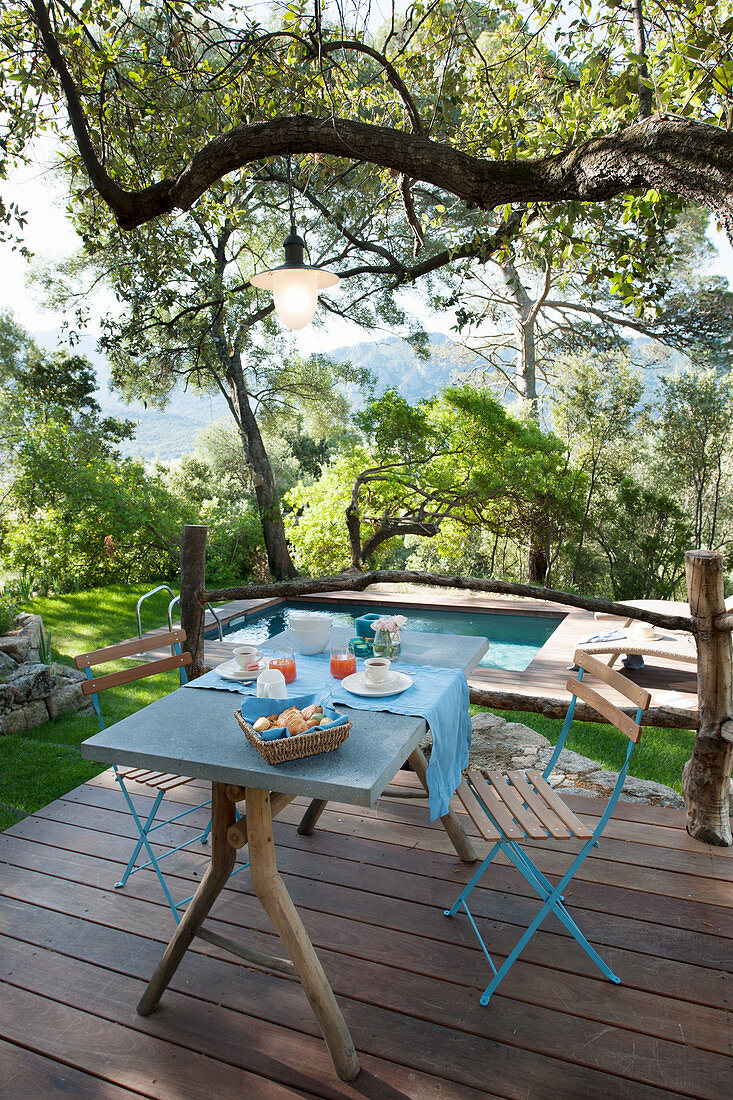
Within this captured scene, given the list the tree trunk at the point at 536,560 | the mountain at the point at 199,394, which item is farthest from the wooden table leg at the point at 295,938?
the tree trunk at the point at 536,560

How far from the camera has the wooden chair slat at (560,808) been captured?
1751 mm

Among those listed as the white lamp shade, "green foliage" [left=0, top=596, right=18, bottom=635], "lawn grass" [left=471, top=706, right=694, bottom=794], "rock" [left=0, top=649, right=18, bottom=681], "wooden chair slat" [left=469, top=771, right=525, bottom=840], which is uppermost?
the white lamp shade

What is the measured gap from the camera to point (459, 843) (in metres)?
2.28

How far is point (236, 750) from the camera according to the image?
161 cm

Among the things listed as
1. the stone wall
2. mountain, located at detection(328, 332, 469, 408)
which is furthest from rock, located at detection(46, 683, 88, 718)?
mountain, located at detection(328, 332, 469, 408)

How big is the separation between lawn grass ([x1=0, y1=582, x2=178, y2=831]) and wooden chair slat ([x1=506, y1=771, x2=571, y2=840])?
2.07 m

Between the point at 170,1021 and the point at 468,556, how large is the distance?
29.5ft

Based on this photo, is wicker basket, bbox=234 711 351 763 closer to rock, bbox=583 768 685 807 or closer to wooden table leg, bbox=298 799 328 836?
wooden table leg, bbox=298 799 328 836

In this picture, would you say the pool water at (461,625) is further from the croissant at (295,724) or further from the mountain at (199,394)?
the croissant at (295,724)

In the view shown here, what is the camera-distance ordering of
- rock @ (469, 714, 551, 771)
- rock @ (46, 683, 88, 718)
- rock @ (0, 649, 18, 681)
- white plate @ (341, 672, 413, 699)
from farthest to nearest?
rock @ (0, 649, 18, 681) → rock @ (46, 683, 88, 718) → rock @ (469, 714, 551, 771) → white plate @ (341, 672, 413, 699)

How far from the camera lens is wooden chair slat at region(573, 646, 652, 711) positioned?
1.82m

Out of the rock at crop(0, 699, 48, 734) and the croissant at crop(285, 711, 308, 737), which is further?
the rock at crop(0, 699, 48, 734)

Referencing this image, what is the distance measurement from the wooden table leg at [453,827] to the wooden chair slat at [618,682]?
62 cm

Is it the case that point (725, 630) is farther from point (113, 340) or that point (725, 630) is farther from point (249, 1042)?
point (113, 340)
